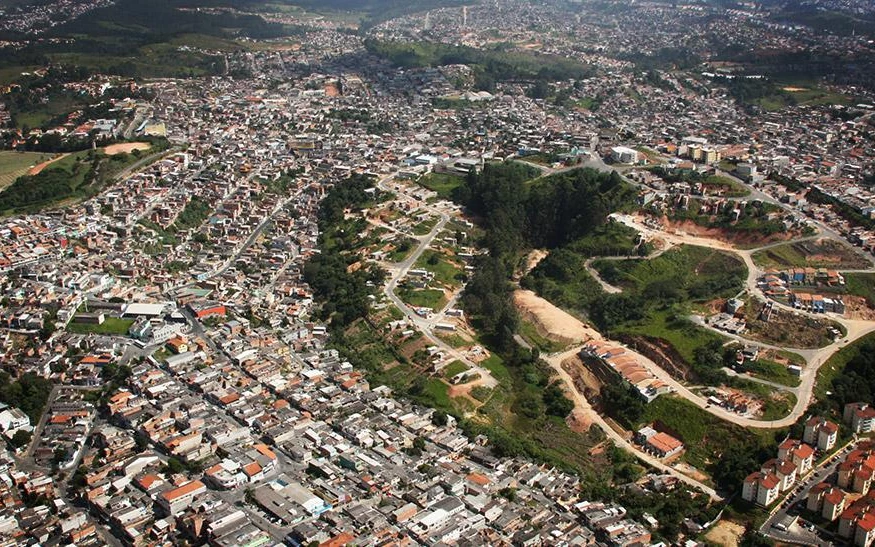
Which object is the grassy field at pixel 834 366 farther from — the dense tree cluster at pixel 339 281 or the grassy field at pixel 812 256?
the dense tree cluster at pixel 339 281

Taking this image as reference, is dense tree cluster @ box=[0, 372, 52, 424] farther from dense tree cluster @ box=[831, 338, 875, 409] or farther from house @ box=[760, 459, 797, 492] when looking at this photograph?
dense tree cluster @ box=[831, 338, 875, 409]

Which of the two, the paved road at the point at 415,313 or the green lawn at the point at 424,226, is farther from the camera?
the green lawn at the point at 424,226

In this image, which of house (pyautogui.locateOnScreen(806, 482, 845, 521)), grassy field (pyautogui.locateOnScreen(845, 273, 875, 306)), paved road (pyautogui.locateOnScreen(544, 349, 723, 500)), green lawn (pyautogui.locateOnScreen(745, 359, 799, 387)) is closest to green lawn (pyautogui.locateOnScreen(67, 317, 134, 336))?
paved road (pyautogui.locateOnScreen(544, 349, 723, 500))

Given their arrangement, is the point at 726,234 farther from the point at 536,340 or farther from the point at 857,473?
the point at 857,473

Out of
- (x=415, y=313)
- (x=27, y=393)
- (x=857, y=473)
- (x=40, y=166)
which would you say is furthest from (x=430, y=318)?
(x=40, y=166)

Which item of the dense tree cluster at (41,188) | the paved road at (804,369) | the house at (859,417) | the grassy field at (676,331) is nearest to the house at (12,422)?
the dense tree cluster at (41,188)

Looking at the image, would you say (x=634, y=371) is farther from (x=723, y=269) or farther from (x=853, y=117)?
(x=853, y=117)
